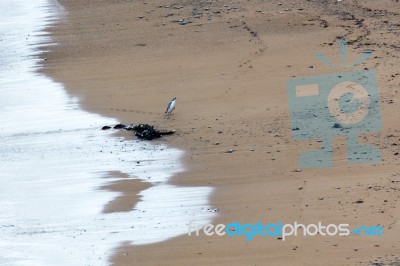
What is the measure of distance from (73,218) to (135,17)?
947 cm

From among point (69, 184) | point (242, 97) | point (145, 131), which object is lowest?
point (242, 97)

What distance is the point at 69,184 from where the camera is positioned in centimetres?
1278

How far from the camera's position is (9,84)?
17562 millimetres

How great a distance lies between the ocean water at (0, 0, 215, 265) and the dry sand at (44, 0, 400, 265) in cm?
27

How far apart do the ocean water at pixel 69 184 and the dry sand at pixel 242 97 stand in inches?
10.6

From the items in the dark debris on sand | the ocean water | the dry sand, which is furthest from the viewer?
the dark debris on sand

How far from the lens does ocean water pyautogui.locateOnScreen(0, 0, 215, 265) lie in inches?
430

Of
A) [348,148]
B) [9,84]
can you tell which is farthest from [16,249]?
[9,84]

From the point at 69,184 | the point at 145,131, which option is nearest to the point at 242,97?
the point at 145,131

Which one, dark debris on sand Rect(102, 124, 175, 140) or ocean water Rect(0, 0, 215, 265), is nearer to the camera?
ocean water Rect(0, 0, 215, 265)

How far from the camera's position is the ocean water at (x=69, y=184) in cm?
1091

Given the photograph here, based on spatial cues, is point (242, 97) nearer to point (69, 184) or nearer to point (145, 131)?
point (145, 131)

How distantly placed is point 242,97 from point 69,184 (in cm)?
373

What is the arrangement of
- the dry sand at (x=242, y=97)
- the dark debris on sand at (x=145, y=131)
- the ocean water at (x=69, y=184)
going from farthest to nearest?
the dark debris on sand at (x=145, y=131)
the ocean water at (x=69, y=184)
the dry sand at (x=242, y=97)
